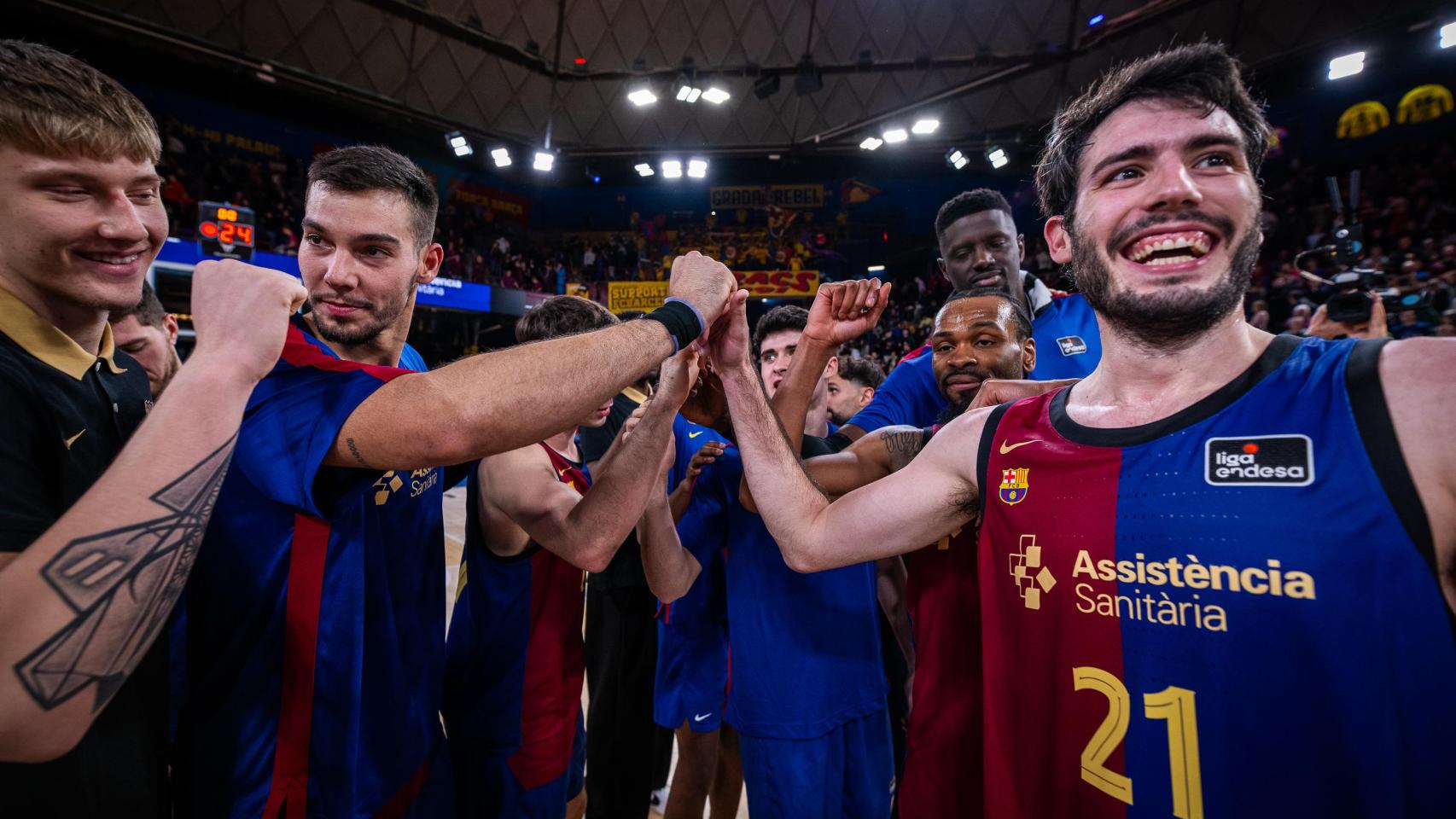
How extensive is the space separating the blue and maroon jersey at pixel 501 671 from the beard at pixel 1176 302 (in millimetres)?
1706

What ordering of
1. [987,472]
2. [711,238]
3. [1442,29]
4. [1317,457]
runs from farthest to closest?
[711,238] < [1442,29] < [987,472] < [1317,457]

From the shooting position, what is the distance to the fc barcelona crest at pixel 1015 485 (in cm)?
146


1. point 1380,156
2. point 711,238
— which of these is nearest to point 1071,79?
point 1380,156

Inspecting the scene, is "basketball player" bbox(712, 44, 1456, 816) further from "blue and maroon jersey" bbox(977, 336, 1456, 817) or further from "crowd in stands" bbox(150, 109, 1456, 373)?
"crowd in stands" bbox(150, 109, 1456, 373)

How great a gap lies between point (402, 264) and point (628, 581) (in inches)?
77.4

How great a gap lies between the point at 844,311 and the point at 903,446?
0.50 m

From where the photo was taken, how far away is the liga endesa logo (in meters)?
1.13

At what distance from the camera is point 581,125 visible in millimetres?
18078

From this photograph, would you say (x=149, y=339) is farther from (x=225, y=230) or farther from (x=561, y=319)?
(x=561, y=319)

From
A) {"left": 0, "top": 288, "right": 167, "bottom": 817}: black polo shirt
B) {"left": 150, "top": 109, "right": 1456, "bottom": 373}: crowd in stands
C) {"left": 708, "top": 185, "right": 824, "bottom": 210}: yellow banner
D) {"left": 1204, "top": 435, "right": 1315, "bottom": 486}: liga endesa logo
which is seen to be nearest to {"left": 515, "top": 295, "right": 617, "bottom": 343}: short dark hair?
{"left": 0, "top": 288, "right": 167, "bottom": 817}: black polo shirt

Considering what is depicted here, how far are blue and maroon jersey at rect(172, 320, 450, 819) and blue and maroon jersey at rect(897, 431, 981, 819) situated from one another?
156cm

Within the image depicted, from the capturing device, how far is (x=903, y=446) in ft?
6.87

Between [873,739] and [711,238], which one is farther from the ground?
[711,238]

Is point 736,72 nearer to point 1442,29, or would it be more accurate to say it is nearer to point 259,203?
point 259,203
